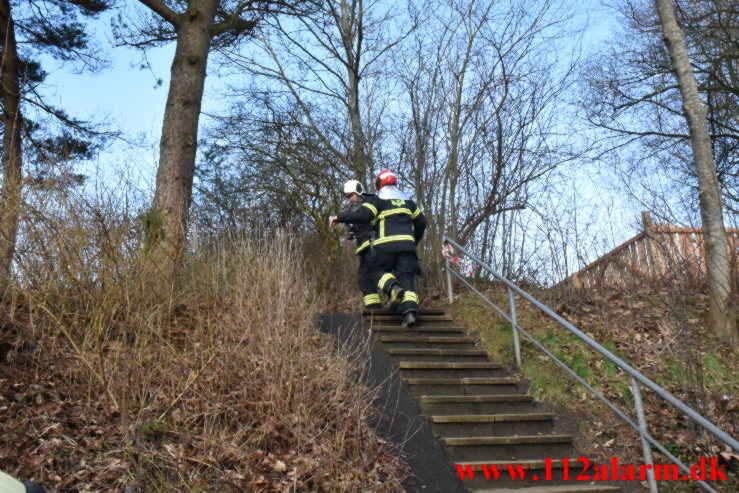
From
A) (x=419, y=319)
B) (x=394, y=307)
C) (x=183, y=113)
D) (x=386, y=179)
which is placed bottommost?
(x=419, y=319)

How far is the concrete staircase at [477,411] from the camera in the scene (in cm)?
534

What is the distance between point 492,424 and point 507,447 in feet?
1.06

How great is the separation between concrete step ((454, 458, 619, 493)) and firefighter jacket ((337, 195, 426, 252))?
3126mm

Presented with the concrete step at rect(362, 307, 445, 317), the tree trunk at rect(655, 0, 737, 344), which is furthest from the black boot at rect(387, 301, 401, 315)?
the tree trunk at rect(655, 0, 737, 344)

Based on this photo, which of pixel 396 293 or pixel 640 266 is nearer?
pixel 396 293

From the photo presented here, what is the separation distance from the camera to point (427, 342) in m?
7.54

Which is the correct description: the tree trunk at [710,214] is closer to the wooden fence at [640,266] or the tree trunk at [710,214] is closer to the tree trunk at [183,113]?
the wooden fence at [640,266]

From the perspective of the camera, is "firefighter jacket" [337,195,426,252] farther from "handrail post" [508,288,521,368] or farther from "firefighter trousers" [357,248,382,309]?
"handrail post" [508,288,521,368]

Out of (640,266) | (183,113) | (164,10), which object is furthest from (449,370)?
(164,10)

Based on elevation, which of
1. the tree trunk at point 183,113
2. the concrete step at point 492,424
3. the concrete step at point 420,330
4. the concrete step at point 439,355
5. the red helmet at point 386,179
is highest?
the tree trunk at point 183,113

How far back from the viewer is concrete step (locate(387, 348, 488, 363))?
695cm

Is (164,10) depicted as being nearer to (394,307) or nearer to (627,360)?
(394,307)

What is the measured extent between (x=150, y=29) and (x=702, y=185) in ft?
28.0

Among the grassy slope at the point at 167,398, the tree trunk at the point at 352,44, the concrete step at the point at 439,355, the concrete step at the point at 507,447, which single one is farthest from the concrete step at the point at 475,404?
the tree trunk at the point at 352,44
